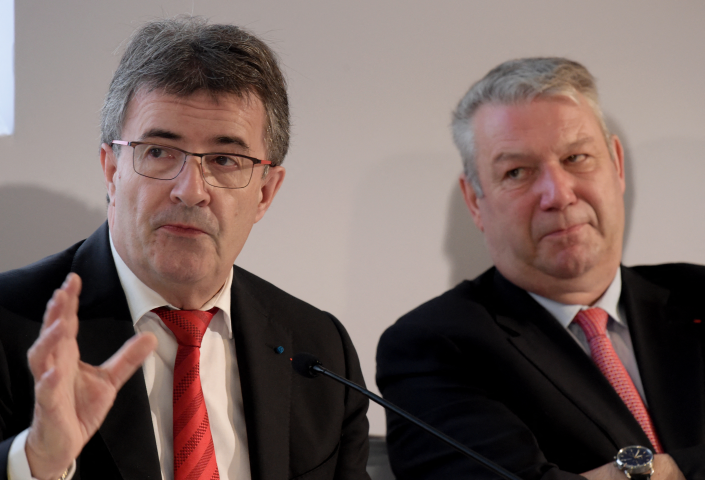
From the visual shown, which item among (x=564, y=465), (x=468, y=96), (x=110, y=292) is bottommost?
(x=564, y=465)

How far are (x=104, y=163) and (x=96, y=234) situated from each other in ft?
0.60

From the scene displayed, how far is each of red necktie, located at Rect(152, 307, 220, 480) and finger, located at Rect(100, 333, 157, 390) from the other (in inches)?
14.2

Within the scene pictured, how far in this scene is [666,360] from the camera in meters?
2.27

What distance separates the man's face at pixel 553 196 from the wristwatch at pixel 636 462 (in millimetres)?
566

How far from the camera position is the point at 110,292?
5.75 feet

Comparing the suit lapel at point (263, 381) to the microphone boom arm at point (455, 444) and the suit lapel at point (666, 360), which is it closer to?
the microphone boom arm at point (455, 444)

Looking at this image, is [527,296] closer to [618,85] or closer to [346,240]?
[346,240]

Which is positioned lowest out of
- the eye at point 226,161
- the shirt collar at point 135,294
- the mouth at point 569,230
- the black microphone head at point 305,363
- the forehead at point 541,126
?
the black microphone head at point 305,363

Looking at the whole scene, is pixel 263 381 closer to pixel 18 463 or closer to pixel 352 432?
pixel 352 432

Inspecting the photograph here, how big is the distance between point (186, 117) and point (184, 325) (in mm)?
502

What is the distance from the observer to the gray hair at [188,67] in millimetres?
1810

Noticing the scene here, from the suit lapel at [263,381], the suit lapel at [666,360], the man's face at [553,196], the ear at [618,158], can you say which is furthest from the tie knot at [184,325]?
the ear at [618,158]

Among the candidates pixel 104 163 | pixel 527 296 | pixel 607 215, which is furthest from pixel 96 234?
pixel 607 215

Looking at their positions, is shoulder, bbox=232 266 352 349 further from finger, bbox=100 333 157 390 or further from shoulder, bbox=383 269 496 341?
finger, bbox=100 333 157 390
